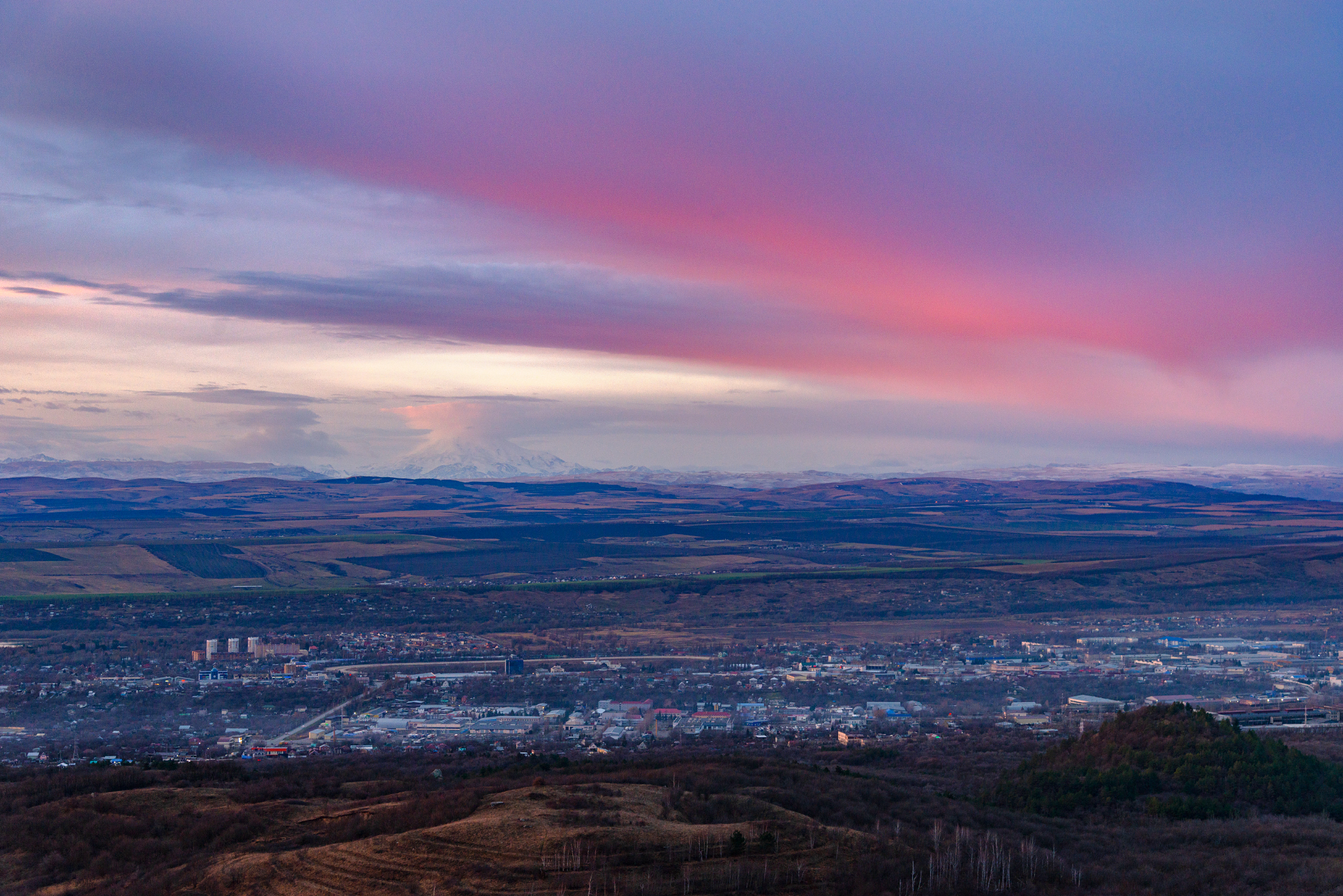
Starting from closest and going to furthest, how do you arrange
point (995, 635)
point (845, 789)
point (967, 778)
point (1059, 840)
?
point (1059, 840)
point (845, 789)
point (967, 778)
point (995, 635)

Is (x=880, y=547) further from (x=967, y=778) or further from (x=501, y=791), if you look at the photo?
(x=501, y=791)

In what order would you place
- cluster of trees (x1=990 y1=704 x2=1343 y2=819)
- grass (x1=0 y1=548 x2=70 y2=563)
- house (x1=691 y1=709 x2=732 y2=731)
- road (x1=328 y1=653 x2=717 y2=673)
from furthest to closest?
grass (x1=0 y1=548 x2=70 y2=563), road (x1=328 y1=653 x2=717 y2=673), house (x1=691 y1=709 x2=732 y2=731), cluster of trees (x1=990 y1=704 x2=1343 y2=819)

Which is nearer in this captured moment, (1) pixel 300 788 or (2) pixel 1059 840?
(2) pixel 1059 840

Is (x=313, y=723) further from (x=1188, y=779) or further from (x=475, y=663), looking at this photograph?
(x=1188, y=779)

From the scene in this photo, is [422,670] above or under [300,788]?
under

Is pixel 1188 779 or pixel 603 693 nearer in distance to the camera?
pixel 1188 779

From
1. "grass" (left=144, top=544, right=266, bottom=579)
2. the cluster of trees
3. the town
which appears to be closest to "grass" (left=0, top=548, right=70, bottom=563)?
"grass" (left=144, top=544, right=266, bottom=579)

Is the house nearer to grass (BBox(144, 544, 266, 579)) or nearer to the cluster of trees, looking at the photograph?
the cluster of trees

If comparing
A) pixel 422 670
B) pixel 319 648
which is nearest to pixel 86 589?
pixel 319 648

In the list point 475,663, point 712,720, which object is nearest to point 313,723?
point 712,720
